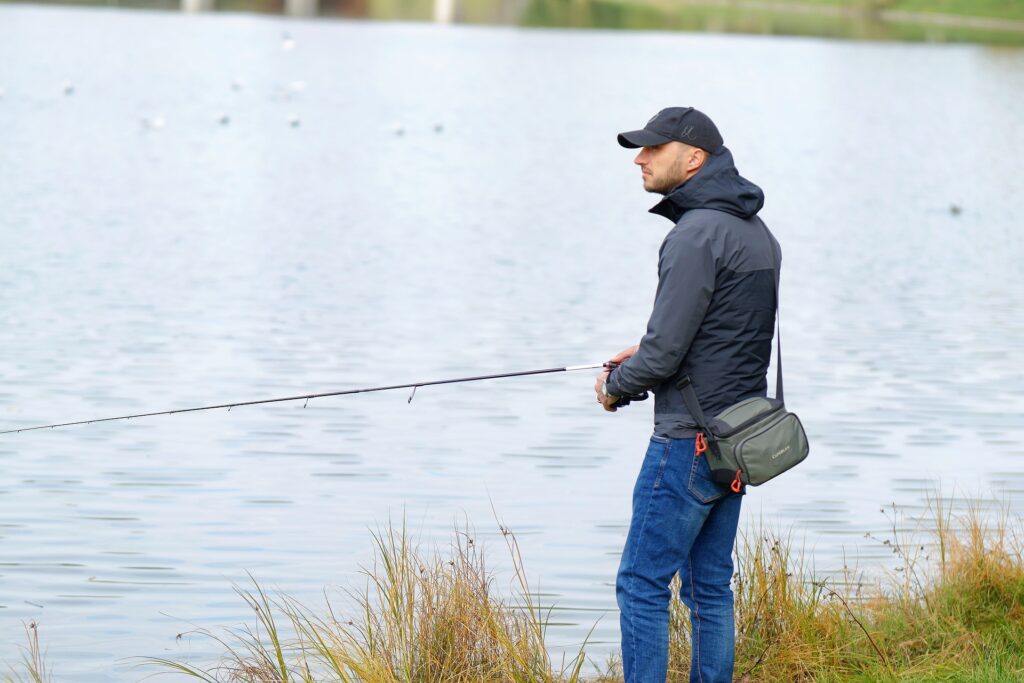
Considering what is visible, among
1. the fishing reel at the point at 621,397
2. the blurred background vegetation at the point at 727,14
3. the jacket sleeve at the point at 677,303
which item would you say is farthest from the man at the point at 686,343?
the blurred background vegetation at the point at 727,14

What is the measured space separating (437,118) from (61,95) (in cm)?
918

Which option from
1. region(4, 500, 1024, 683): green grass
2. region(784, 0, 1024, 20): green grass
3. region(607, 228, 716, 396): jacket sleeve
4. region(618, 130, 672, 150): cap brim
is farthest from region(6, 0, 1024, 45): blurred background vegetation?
region(607, 228, 716, 396): jacket sleeve

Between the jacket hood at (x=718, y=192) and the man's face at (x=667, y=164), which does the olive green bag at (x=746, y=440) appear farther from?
the man's face at (x=667, y=164)

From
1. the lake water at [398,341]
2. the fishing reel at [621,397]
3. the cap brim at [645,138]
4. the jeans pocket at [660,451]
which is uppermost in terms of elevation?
the cap brim at [645,138]

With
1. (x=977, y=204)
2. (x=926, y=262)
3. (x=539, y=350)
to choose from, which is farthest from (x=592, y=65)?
(x=539, y=350)

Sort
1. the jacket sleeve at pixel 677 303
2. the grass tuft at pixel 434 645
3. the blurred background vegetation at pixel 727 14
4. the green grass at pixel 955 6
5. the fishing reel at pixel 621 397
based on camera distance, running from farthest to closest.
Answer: the green grass at pixel 955 6, the blurred background vegetation at pixel 727 14, the grass tuft at pixel 434 645, the fishing reel at pixel 621 397, the jacket sleeve at pixel 677 303

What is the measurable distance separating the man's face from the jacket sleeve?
0.68 ft

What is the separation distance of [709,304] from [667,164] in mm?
443

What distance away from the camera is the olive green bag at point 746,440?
4398 millimetres

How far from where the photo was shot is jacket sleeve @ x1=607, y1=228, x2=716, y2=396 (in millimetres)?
4348

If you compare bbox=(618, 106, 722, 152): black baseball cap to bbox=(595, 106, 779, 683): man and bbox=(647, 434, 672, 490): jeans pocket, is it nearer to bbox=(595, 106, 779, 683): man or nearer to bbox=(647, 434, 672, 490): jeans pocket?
bbox=(595, 106, 779, 683): man

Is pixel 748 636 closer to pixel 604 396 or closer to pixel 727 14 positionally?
pixel 604 396

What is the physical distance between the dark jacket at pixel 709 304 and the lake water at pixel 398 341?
2.20 metres

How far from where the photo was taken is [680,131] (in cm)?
448
